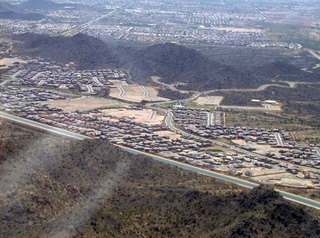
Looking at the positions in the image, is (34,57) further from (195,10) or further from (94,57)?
(195,10)

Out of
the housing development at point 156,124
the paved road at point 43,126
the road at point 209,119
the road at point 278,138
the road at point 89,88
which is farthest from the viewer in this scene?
the road at point 89,88

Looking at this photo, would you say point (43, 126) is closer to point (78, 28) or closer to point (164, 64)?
point (164, 64)

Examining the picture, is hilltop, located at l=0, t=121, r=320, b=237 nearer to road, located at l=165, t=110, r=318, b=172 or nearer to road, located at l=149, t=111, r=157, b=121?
road, located at l=165, t=110, r=318, b=172

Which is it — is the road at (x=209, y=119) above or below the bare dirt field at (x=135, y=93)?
above

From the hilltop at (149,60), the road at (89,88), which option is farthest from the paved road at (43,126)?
the hilltop at (149,60)

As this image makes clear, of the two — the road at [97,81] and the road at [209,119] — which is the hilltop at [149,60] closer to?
the road at [97,81]

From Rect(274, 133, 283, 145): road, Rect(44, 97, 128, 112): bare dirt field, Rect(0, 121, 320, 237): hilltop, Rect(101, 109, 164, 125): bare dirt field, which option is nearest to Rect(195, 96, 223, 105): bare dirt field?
Rect(101, 109, 164, 125): bare dirt field
